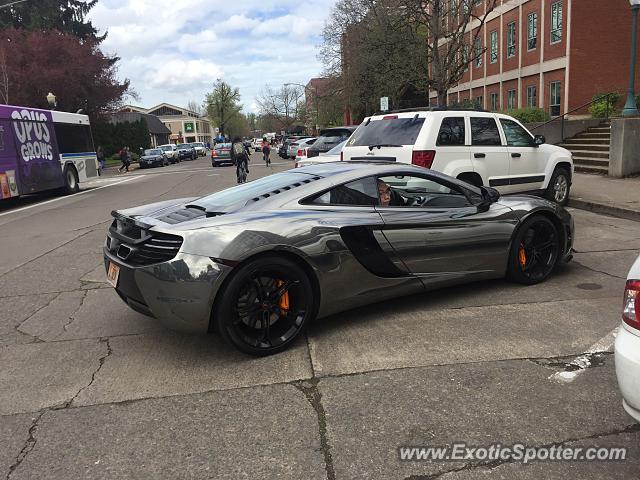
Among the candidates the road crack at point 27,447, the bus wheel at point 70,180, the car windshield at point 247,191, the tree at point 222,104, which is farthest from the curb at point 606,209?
the tree at point 222,104

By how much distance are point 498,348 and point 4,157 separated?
49.7 feet

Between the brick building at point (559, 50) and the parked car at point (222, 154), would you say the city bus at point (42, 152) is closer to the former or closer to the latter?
the parked car at point (222, 154)

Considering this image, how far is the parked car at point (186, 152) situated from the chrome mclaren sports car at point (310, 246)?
49.9 m

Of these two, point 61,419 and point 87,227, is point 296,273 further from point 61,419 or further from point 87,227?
point 87,227

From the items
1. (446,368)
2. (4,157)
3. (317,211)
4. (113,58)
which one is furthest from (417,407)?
(113,58)

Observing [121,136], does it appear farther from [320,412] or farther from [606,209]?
[320,412]

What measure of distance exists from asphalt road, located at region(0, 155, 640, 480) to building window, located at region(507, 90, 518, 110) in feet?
95.3

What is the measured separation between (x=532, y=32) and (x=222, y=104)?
298 feet

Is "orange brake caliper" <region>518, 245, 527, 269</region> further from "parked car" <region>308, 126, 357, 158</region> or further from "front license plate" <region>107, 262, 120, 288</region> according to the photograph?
"parked car" <region>308, 126, 357, 158</region>

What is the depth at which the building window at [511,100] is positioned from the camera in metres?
32.2

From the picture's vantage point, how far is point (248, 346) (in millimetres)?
4035

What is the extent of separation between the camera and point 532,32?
96.3ft

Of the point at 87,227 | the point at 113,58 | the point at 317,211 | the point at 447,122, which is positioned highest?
the point at 113,58

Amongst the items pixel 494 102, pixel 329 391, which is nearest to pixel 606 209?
pixel 329 391
